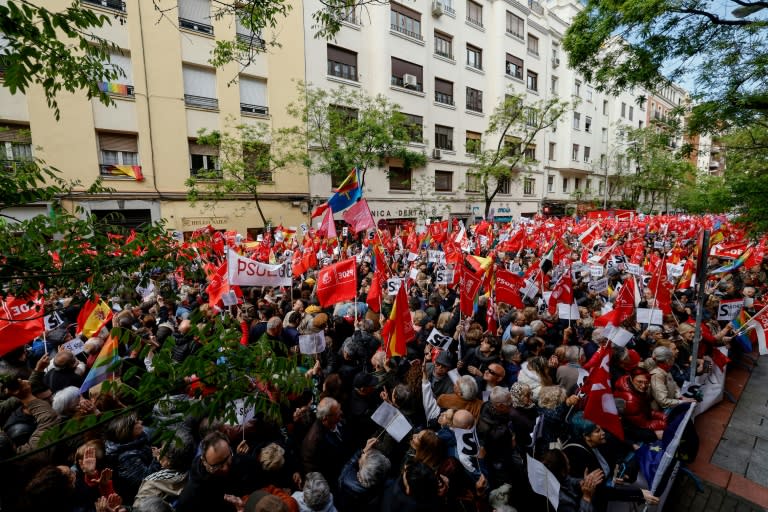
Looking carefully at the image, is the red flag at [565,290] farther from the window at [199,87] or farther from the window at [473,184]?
the window at [473,184]

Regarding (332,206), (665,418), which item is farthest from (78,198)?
(665,418)

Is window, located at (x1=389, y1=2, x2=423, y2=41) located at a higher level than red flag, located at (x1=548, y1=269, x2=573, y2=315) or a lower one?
higher

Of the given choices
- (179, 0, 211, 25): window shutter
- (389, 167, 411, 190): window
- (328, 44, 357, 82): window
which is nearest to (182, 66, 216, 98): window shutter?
(179, 0, 211, 25): window shutter

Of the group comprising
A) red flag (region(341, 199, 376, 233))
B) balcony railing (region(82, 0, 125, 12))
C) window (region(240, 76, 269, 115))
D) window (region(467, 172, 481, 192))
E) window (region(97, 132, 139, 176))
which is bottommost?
red flag (region(341, 199, 376, 233))

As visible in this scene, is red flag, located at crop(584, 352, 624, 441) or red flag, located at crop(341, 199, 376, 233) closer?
red flag, located at crop(584, 352, 624, 441)

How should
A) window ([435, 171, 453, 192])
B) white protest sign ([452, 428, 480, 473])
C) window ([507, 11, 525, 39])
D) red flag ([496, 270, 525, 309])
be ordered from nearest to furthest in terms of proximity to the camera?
white protest sign ([452, 428, 480, 473]) < red flag ([496, 270, 525, 309]) < window ([435, 171, 453, 192]) < window ([507, 11, 525, 39])

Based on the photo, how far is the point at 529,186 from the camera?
34125mm

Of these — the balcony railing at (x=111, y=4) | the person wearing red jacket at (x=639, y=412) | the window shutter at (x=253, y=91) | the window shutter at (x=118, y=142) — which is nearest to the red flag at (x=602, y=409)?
the person wearing red jacket at (x=639, y=412)

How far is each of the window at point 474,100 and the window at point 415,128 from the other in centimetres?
532

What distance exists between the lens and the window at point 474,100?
93.6 ft

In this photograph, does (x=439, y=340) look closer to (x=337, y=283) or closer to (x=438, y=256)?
(x=337, y=283)

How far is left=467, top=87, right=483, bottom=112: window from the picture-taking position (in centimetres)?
2852

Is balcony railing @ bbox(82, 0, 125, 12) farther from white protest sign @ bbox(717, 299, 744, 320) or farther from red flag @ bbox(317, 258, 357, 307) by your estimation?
white protest sign @ bbox(717, 299, 744, 320)

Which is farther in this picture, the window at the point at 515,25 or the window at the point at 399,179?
the window at the point at 515,25
